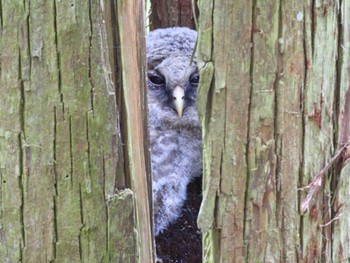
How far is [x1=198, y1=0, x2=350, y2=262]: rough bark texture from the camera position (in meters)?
1.20

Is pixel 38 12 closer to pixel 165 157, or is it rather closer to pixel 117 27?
pixel 117 27

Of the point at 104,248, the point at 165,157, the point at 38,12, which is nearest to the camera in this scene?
the point at 38,12

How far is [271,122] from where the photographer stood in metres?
1.23

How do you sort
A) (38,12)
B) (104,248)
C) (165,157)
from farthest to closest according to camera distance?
(165,157)
(104,248)
(38,12)

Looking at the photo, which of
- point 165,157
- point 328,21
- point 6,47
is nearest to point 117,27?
point 6,47

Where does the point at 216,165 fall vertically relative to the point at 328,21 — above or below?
below

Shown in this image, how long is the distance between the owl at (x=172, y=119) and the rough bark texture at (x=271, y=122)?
0.64 m

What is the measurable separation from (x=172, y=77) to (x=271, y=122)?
918mm

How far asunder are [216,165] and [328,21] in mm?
402

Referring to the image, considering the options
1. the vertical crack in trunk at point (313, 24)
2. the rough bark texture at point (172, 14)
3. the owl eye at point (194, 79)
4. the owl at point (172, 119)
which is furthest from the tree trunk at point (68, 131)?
the rough bark texture at point (172, 14)

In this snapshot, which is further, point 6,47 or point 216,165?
point 216,165

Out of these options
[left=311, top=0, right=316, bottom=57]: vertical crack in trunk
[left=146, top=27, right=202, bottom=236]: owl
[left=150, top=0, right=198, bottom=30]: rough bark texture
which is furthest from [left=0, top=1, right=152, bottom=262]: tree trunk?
[left=150, top=0, right=198, bottom=30]: rough bark texture

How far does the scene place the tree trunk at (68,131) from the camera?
1.14 meters

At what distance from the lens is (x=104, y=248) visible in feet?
4.10
